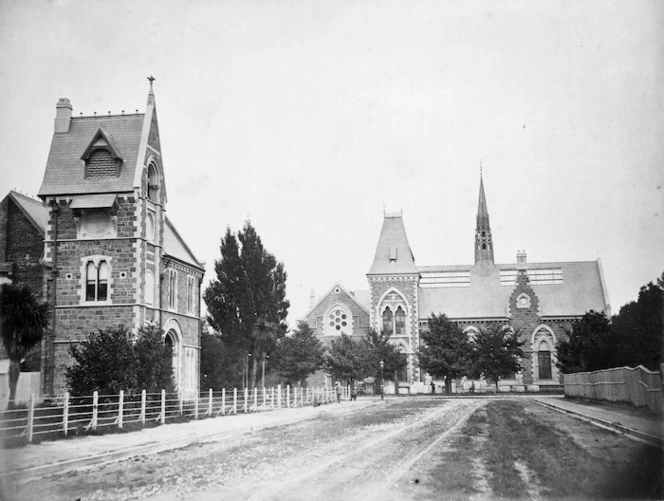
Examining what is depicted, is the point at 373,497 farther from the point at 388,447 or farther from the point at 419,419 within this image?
the point at 419,419

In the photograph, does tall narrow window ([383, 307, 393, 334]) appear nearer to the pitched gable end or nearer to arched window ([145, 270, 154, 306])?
arched window ([145, 270, 154, 306])

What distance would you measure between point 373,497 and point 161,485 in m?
3.54

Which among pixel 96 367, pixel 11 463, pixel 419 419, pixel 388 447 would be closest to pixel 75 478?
pixel 11 463

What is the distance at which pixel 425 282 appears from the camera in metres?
75.5

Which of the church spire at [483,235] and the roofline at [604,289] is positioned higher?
the church spire at [483,235]

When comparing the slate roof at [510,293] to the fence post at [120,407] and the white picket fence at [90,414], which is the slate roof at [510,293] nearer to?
the white picket fence at [90,414]

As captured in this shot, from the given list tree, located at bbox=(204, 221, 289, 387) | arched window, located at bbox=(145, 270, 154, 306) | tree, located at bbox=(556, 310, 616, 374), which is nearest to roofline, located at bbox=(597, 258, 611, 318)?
tree, located at bbox=(556, 310, 616, 374)

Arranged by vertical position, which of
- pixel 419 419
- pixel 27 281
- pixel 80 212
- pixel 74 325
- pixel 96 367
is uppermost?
pixel 80 212

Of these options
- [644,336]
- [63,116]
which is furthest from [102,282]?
[644,336]

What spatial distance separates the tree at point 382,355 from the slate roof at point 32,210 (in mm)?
31545

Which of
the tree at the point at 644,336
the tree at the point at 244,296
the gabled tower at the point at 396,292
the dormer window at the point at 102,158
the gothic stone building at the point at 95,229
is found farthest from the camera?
the gabled tower at the point at 396,292

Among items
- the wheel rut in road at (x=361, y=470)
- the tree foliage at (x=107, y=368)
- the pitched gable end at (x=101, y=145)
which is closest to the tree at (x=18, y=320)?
the tree foliage at (x=107, y=368)

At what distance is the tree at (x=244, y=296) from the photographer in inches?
1642

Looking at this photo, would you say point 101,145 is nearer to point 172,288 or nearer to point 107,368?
point 172,288
